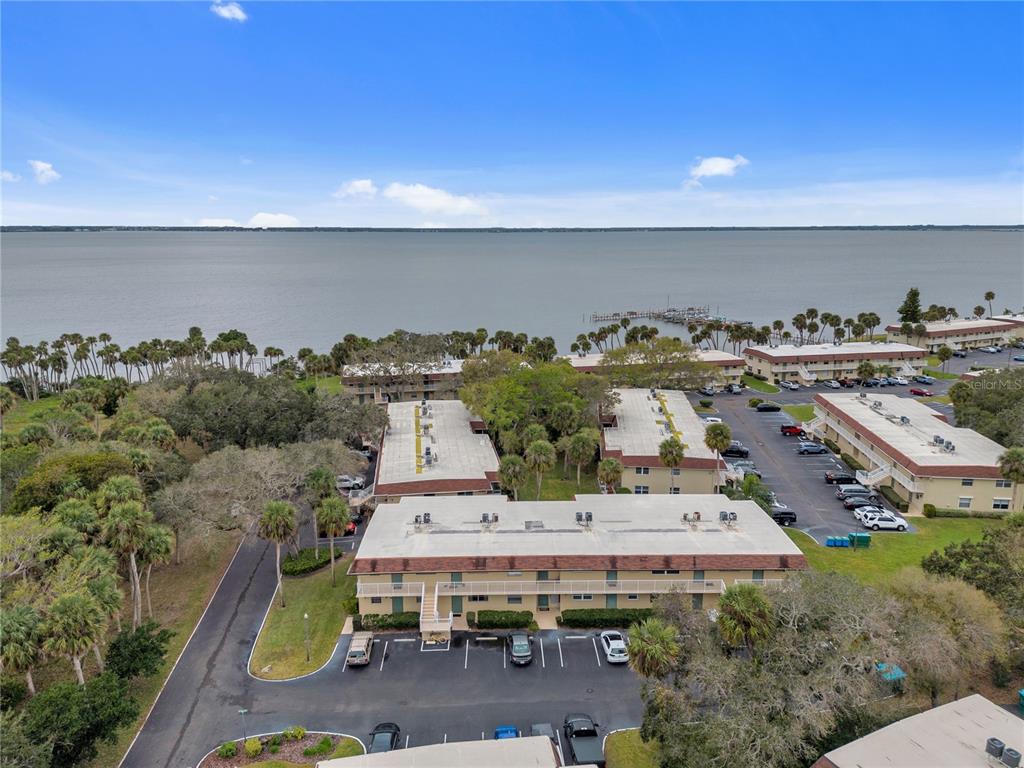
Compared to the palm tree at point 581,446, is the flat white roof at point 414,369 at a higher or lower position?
higher

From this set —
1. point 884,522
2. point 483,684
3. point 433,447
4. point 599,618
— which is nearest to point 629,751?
point 483,684

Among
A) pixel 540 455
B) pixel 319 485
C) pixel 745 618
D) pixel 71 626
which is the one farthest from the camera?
pixel 540 455

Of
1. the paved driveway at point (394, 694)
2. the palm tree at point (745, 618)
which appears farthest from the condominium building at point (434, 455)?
the palm tree at point (745, 618)

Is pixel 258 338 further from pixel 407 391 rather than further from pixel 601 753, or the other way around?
pixel 601 753

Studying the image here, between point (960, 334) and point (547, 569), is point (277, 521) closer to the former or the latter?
point (547, 569)

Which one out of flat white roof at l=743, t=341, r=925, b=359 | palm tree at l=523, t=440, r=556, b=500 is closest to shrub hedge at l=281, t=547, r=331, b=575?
palm tree at l=523, t=440, r=556, b=500

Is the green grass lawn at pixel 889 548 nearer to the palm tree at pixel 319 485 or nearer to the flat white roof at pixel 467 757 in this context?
the flat white roof at pixel 467 757
